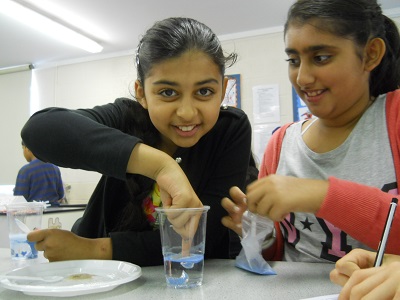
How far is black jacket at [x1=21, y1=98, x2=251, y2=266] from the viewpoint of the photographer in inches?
29.5

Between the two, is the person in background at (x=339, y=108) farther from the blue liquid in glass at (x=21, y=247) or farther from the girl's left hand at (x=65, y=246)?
the blue liquid in glass at (x=21, y=247)

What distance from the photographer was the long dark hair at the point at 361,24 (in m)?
0.89

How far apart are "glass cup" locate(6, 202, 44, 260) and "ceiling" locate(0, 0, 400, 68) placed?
1.79 metres

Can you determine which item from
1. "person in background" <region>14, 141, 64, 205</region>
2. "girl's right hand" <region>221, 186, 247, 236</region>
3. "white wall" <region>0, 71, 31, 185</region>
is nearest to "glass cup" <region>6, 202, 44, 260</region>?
"girl's right hand" <region>221, 186, 247, 236</region>

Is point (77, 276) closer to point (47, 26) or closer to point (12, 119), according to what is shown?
point (47, 26)

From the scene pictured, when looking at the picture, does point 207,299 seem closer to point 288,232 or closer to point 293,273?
point 293,273

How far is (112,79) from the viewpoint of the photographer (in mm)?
3926

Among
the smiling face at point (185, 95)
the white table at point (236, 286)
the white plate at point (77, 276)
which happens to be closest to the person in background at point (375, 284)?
the white table at point (236, 286)

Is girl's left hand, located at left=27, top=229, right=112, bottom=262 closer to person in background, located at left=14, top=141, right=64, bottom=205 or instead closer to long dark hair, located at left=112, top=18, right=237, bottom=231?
long dark hair, located at left=112, top=18, right=237, bottom=231

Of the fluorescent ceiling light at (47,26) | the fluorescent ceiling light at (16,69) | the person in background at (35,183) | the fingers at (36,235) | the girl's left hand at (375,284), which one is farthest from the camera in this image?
the fluorescent ceiling light at (16,69)

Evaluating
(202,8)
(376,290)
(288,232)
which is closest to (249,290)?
(376,290)

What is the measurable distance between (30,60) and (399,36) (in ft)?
13.1

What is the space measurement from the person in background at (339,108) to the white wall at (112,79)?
2254 millimetres

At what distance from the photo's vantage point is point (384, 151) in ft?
2.91
